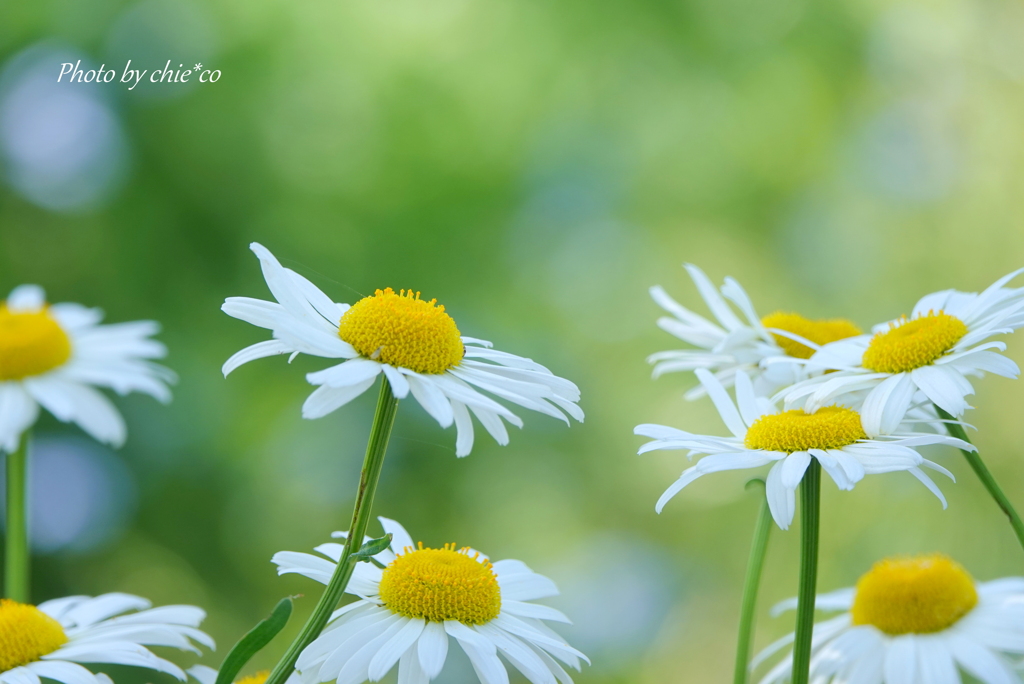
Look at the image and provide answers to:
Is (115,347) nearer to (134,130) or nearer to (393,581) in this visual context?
(393,581)

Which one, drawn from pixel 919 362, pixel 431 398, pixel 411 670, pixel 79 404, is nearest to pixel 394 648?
pixel 411 670

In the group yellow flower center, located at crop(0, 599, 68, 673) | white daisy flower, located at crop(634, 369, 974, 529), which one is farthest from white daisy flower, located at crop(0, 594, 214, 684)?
white daisy flower, located at crop(634, 369, 974, 529)

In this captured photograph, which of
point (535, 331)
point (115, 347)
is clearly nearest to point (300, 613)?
point (535, 331)

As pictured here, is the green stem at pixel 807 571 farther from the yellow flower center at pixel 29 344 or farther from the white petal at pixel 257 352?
the yellow flower center at pixel 29 344

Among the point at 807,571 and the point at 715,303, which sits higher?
the point at 715,303

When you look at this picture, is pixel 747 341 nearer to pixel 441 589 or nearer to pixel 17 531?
pixel 441 589

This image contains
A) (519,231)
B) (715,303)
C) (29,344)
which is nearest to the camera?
(715,303)

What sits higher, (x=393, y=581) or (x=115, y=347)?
(x=115, y=347)

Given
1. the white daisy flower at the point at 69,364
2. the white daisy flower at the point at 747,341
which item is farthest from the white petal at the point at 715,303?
the white daisy flower at the point at 69,364
